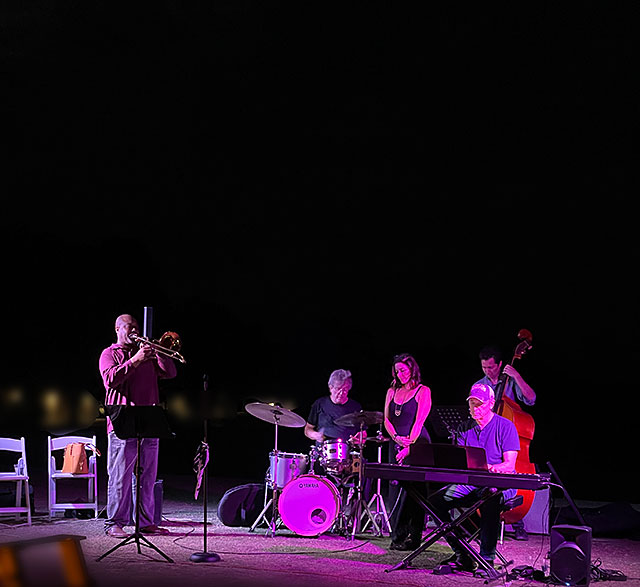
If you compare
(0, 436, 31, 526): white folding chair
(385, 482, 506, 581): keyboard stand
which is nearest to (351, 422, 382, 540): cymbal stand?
(385, 482, 506, 581): keyboard stand

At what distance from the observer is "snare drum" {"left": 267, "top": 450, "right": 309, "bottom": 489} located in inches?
291

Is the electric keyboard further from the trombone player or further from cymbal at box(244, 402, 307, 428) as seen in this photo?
the trombone player

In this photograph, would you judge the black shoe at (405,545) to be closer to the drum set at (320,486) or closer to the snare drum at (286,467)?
the drum set at (320,486)

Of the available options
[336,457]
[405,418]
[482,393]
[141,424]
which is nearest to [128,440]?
[141,424]

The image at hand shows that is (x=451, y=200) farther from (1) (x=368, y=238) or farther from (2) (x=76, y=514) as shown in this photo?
(2) (x=76, y=514)

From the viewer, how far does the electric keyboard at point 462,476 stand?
5.27 meters

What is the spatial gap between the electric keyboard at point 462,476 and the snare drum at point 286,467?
5.57ft

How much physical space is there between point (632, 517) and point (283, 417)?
10.9 ft

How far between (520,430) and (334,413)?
64.2 inches

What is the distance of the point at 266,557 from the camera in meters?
6.28

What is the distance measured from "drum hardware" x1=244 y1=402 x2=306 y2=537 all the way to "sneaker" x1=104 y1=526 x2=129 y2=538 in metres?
1.13

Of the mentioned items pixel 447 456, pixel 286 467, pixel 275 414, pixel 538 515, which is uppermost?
pixel 275 414

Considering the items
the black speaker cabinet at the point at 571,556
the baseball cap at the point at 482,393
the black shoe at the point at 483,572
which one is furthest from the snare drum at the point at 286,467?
the black speaker cabinet at the point at 571,556

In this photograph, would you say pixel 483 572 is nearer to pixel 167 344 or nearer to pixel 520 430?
pixel 520 430
